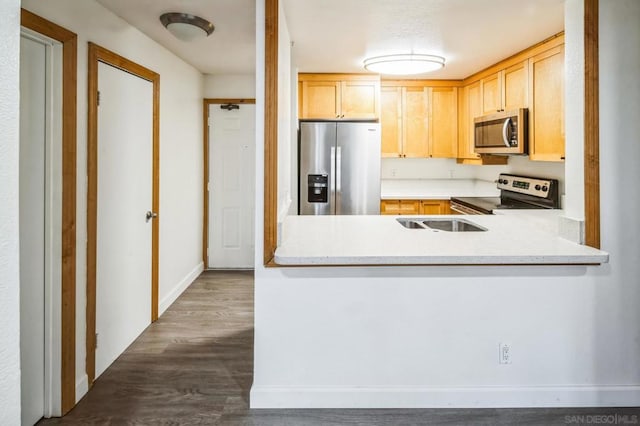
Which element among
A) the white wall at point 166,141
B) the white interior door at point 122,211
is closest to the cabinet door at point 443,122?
the white wall at point 166,141

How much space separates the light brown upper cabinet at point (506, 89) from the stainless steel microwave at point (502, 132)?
0.32 feet

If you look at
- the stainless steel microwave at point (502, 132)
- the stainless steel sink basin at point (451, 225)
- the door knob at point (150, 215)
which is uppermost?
the stainless steel microwave at point (502, 132)

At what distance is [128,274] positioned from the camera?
3363 millimetres

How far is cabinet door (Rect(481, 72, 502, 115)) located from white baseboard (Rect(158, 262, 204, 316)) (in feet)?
11.4

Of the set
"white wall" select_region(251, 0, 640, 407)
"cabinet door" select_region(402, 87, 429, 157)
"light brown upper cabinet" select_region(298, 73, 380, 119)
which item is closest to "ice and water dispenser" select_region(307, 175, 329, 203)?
"light brown upper cabinet" select_region(298, 73, 380, 119)

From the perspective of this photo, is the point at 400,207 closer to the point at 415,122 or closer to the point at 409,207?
the point at 409,207

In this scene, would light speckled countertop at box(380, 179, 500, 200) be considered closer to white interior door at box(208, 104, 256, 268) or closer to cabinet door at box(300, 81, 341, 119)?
cabinet door at box(300, 81, 341, 119)

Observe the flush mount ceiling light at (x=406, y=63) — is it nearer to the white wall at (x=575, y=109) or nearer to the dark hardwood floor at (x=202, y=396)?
the white wall at (x=575, y=109)

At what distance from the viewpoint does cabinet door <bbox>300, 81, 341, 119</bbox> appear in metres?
5.02

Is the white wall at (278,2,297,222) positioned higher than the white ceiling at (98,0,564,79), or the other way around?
the white ceiling at (98,0,564,79)

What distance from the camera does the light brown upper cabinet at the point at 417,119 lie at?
5.31 meters

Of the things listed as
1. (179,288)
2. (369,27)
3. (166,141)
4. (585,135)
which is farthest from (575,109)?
(179,288)

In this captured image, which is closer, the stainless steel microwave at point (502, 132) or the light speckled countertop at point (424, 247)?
the light speckled countertop at point (424, 247)
